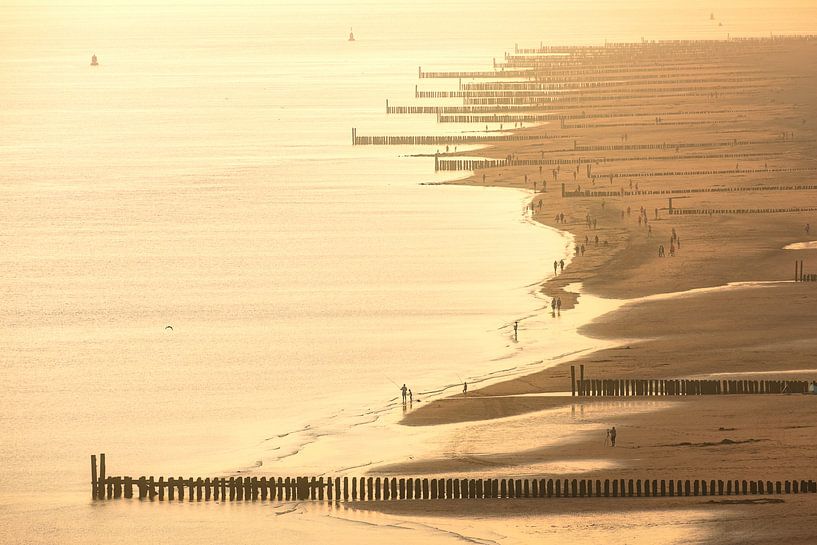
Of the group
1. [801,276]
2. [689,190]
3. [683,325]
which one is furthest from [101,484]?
[689,190]

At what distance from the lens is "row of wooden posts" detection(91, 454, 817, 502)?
38344mm

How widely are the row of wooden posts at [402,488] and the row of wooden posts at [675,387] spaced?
9.13 metres

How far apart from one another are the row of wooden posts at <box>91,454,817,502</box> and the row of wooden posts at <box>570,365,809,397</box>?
9.13 metres

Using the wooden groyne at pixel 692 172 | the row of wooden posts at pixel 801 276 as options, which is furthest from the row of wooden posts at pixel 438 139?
the row of wooden posts at pixel 801 276

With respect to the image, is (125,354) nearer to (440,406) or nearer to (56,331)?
(56,331)

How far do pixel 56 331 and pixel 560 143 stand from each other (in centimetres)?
6183

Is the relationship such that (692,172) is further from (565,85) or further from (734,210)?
(565,85)

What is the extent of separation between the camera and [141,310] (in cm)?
6681

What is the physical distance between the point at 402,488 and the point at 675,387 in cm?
1224

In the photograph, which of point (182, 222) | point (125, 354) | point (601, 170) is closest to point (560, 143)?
point (601, 170)

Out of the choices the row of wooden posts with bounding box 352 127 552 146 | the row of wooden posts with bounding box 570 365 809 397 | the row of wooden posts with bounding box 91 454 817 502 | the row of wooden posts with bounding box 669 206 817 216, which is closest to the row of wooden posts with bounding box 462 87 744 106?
the row of wooden posts with bounding box 352 127 552 146

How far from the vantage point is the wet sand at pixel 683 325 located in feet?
131

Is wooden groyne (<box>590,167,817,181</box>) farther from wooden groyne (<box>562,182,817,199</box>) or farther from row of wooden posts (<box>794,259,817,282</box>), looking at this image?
row of wooden posts (<box>794,259,817,282</box>)

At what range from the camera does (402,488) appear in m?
39.6
